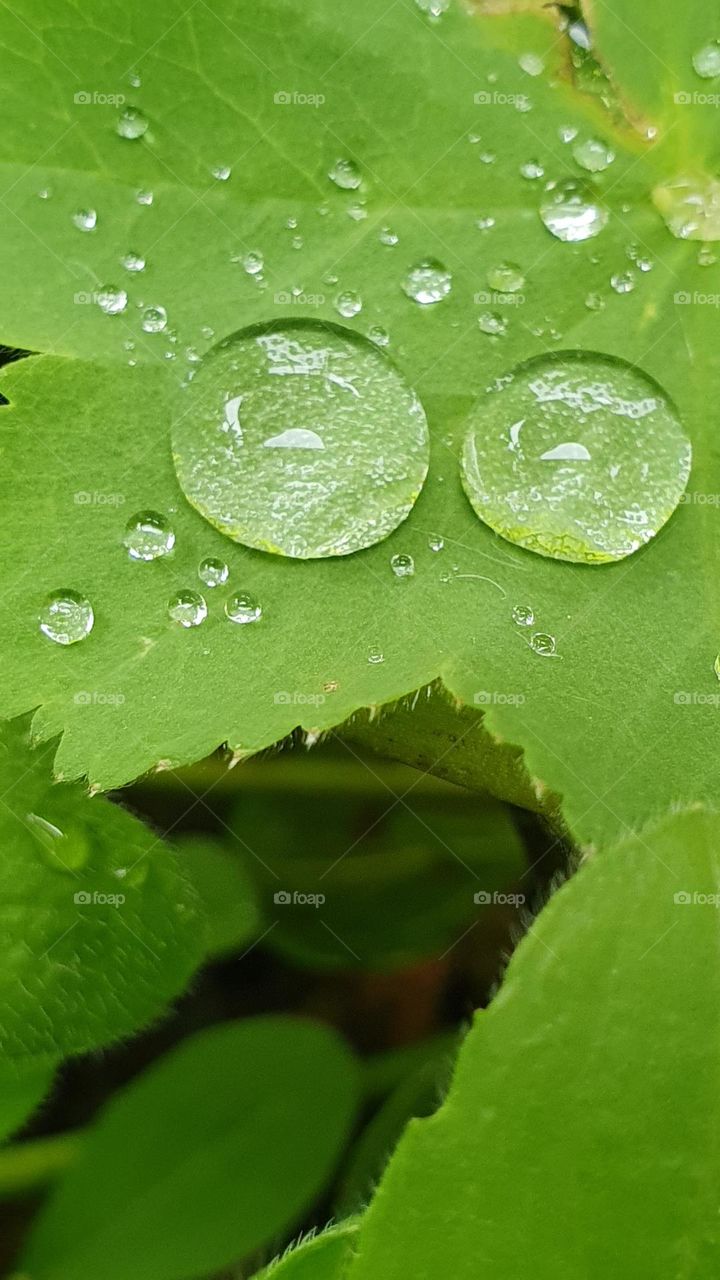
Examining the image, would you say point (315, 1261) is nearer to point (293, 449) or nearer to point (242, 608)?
point (242, 608)

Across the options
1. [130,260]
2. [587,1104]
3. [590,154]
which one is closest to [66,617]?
[130,260]

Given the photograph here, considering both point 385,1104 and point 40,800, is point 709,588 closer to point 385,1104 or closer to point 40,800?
point 40,800

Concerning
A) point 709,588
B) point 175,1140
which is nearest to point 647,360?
point 709,588

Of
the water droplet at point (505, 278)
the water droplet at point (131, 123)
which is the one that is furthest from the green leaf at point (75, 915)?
the water droplet at point (505, 278)

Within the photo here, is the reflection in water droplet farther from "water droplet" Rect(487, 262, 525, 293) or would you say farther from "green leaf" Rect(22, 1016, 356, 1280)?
"green leaf" Rect(22, 1016, 356, 1280)

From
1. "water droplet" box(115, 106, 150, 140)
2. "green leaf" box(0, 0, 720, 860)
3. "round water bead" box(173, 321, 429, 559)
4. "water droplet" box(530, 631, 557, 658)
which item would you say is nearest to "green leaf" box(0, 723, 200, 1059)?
"green leaf" box(0, 0, 720, 860)

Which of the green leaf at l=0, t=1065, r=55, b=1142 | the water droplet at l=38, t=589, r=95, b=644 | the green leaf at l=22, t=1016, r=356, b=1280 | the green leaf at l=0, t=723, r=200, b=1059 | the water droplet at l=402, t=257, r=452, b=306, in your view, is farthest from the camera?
the green leaf at l=22, t=1016, r=356, b=1280

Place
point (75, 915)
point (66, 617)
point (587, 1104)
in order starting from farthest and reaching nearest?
point (75, 915), point (66, 617), point (587, 1104)
